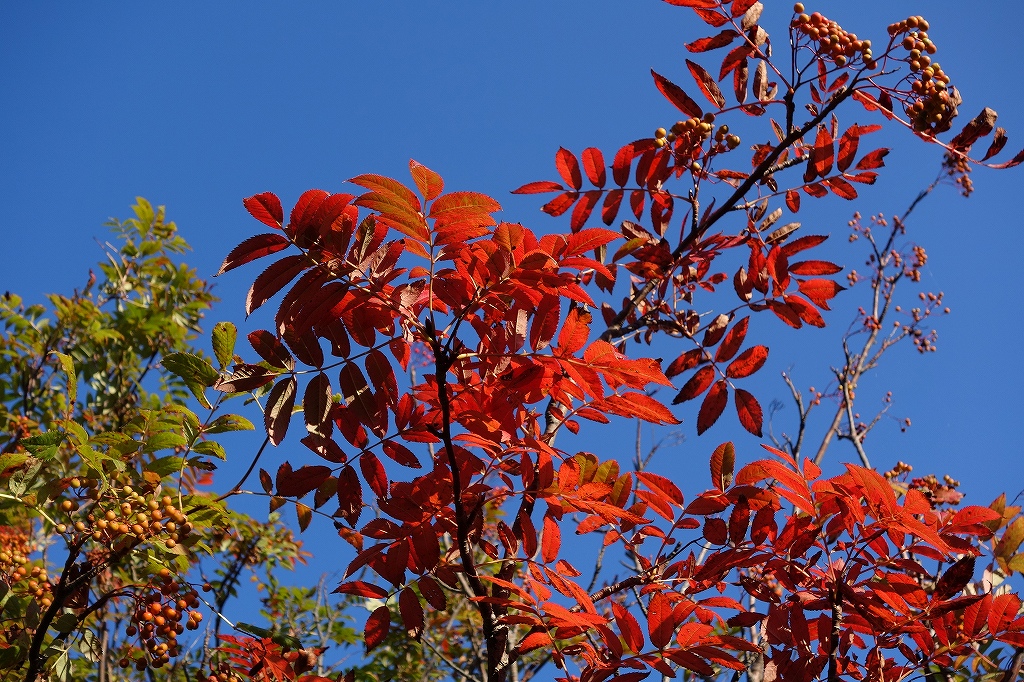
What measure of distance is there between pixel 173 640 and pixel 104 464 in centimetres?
58

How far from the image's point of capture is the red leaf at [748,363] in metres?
2.07

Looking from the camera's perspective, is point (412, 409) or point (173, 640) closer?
point (412, 409)

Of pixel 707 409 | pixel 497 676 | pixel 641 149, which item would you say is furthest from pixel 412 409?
pixel 641 149

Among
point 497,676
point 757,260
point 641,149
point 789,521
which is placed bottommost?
point 497,676

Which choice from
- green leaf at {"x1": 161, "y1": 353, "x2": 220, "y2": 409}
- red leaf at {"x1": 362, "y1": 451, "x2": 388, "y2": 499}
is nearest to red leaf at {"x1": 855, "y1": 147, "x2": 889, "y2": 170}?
red leaf at {"x1": 362, "y1": 451, "x2": 388, "y2": 499}

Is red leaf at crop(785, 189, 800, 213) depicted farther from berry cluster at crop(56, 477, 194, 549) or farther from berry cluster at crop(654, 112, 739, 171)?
berry cluster at crop(56, 477, 194, 549)

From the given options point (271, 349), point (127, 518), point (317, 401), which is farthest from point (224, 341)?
point (127, 518)

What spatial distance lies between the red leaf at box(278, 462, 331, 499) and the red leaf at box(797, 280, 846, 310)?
1418mm

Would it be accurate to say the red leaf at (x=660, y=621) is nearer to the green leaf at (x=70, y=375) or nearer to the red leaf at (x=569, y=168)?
the red leaf at (x=569, y=168)

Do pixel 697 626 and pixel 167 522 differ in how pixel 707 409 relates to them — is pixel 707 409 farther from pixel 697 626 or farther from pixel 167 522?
pixel 167 522

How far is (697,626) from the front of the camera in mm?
1675

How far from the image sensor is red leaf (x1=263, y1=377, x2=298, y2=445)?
1631 millimetres

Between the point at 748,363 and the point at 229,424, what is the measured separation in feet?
5.00

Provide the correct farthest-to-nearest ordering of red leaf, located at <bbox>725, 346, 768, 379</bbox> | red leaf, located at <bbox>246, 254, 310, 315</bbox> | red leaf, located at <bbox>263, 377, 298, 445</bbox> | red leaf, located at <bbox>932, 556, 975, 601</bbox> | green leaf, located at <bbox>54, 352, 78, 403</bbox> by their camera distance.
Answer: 1. red leaf, located at <bbox>725, 346, 768, 379</bbox>
2. green leaf, located at <bbox>54, 352, 78, 403</bbox>
3. red leaf, located at <bbox>932, 556, 975, 601</bbox>
4. red leaf, located at <bbox>263, 377, 298, 445</bbox>
5. red leaf, located at <bbox>246, 254, 310, 315</bbox>
